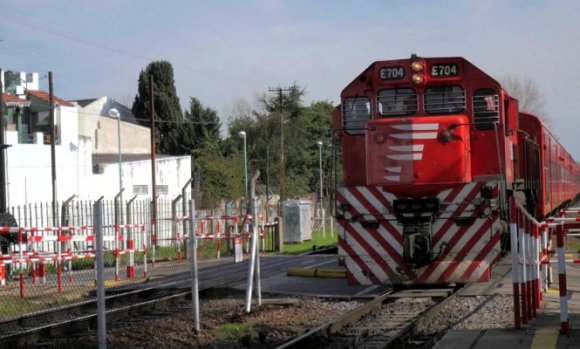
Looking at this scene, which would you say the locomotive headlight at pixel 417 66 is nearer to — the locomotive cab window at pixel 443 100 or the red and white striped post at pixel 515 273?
the locomotive cab window at pixel 443 100

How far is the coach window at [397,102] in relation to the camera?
13.9 meters

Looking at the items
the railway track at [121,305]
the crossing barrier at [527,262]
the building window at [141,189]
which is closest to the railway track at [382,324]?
the crossing barrier at [527,262]

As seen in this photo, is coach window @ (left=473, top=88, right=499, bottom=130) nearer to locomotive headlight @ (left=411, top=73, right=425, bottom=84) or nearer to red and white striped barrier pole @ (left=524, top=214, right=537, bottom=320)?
locomotive headlight @ (left=411, top=73, right=425, bottom=84)

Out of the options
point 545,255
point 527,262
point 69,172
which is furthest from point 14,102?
point 527,262

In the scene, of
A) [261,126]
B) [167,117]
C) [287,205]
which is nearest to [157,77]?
[167,117]

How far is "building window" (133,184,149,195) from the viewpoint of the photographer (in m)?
44.7

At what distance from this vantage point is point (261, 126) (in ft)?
251

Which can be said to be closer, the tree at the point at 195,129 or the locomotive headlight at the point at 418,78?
the locomotive headlight at the point at 418,78

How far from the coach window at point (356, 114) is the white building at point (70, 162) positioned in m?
21.6

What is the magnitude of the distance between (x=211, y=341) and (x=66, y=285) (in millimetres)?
9640

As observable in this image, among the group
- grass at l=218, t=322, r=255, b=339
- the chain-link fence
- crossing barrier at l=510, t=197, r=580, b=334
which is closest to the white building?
the chain-link fence

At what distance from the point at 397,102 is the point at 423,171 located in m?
1.40

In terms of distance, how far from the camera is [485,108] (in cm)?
1365

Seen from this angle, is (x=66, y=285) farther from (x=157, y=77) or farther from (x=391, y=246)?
(x=157, y=77)
